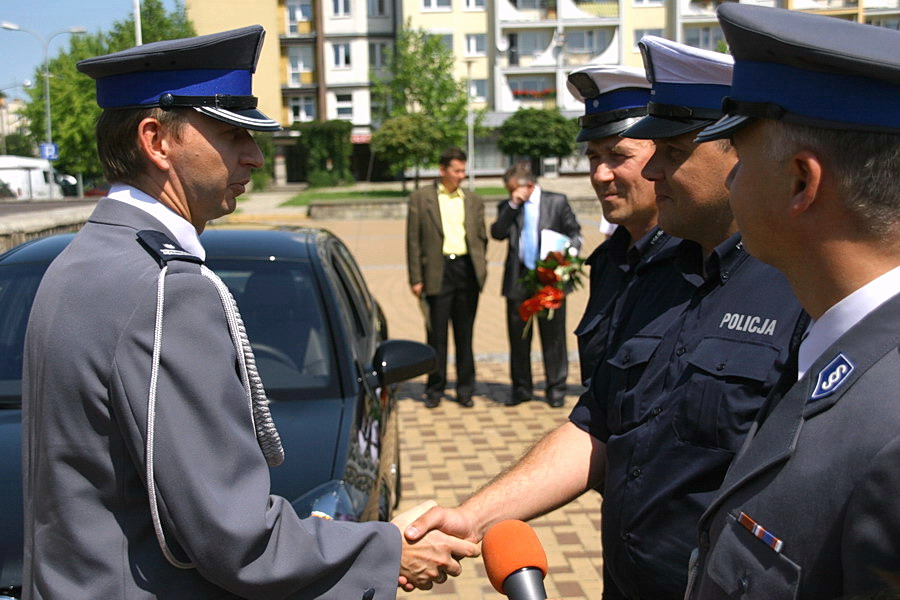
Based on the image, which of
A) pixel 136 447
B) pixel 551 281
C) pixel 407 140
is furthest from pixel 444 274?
pixel 407 140

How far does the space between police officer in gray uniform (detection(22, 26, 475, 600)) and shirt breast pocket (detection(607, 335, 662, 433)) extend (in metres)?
0.79

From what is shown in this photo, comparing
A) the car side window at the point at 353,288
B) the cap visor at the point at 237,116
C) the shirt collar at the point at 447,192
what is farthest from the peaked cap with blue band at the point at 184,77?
the shirt collar at the point at 447,192

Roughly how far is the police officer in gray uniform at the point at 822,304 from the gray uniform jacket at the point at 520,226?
21.4 ft

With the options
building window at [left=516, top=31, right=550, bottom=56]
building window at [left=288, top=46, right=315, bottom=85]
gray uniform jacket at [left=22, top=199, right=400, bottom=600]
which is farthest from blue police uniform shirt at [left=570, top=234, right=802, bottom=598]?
building window at [left=288, top=46, right=315, bottom=85]

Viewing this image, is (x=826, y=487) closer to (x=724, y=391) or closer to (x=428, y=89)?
(x=724, y=391)

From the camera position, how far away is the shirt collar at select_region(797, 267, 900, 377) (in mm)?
1302

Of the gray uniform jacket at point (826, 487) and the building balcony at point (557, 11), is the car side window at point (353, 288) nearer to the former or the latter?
the gray uniform jacket at point (826, 487)

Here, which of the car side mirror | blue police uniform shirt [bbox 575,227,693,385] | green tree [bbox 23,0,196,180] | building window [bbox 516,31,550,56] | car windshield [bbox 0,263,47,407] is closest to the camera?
blue police uniform shirt [bbox 575,227,693,385]

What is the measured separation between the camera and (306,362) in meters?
4.09

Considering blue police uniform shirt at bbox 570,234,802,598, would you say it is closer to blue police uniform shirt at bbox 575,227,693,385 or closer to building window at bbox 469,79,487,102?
blue police uniform shirt at bbox 575,227,693,385

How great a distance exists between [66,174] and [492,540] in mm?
50725

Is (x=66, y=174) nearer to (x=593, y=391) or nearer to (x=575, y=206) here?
(x=575, y=206)

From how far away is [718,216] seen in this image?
2357 mm

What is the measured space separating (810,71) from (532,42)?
61.5 meters
